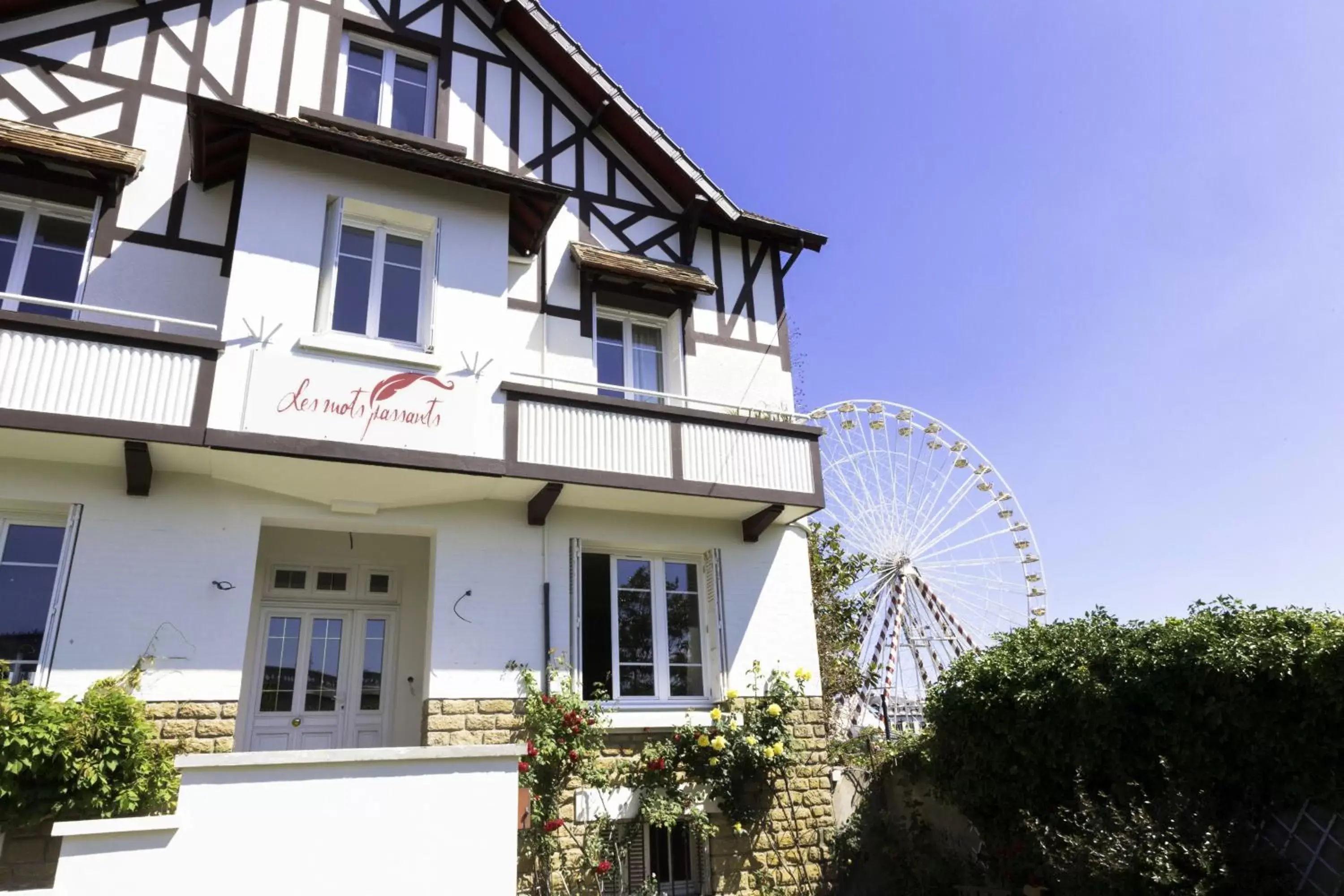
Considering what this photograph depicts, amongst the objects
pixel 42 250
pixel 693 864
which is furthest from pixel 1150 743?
pixel 42 250

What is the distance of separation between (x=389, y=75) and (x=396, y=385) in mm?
4299

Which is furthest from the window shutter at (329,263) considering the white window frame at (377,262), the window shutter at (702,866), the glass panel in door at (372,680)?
the window shutter at (702,866)

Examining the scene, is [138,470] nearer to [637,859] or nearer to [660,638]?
[660,638]

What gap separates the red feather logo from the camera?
7.97 m

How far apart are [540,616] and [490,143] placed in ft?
18.0

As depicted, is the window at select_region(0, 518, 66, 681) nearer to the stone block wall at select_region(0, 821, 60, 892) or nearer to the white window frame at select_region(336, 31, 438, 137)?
the stone block wall at select_region(0, 821, 60, 892)

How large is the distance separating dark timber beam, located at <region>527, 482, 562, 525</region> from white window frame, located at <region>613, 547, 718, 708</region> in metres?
0.73

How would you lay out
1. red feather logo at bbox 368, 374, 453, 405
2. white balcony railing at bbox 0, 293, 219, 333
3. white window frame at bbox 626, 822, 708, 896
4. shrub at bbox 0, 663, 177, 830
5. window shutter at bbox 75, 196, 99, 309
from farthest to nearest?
white window frame at bbox 626, 822, 708, 896, red feather logo at bbox 368, 374, 453, 405, window shutter at bbox 75, 196, 99, 309, white balcony railing at bbox 0, 293, 219, 333, shrub at bbox 0, 663, 177, 830

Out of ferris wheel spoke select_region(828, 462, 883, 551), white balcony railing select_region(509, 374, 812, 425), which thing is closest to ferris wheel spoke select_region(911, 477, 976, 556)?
ferris wheel spoke select_region(828, 462, 883, 551)

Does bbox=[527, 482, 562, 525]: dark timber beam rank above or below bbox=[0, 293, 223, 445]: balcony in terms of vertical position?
below

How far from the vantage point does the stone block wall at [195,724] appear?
280 inches

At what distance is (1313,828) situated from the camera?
629 cm

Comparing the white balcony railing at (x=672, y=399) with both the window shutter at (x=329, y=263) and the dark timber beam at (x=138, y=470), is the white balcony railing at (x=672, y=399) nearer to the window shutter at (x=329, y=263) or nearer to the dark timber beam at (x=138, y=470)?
the window shutter at (x=329, y=263)

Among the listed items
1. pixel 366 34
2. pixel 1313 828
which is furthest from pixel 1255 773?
pixel 366 34
